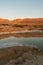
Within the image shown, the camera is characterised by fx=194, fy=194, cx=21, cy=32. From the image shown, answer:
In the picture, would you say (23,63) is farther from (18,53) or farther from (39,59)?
(18,53)

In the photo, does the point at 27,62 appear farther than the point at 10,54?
No

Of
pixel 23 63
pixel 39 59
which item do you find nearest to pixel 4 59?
pixel 23 63

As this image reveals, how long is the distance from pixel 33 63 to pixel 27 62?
65 cm

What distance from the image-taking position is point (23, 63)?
1739 centimetres

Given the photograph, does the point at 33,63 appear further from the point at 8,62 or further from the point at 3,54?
the point at 3,54

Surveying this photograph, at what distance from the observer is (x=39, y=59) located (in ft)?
62.3

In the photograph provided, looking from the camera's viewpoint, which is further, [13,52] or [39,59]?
[13,52]

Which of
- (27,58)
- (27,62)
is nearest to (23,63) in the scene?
(27,62)

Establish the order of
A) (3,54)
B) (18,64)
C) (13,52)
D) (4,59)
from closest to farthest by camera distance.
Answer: (18,64)
(4,59)
(3,54)
(13,52)

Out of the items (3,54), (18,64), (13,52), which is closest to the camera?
(18,64)

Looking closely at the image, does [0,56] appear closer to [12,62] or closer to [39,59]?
[12,62]

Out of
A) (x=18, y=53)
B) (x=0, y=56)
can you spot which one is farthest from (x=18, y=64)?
(x=18, y=53)

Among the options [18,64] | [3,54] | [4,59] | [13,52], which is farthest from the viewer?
[13,52]

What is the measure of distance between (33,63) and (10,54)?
3.98 meters
